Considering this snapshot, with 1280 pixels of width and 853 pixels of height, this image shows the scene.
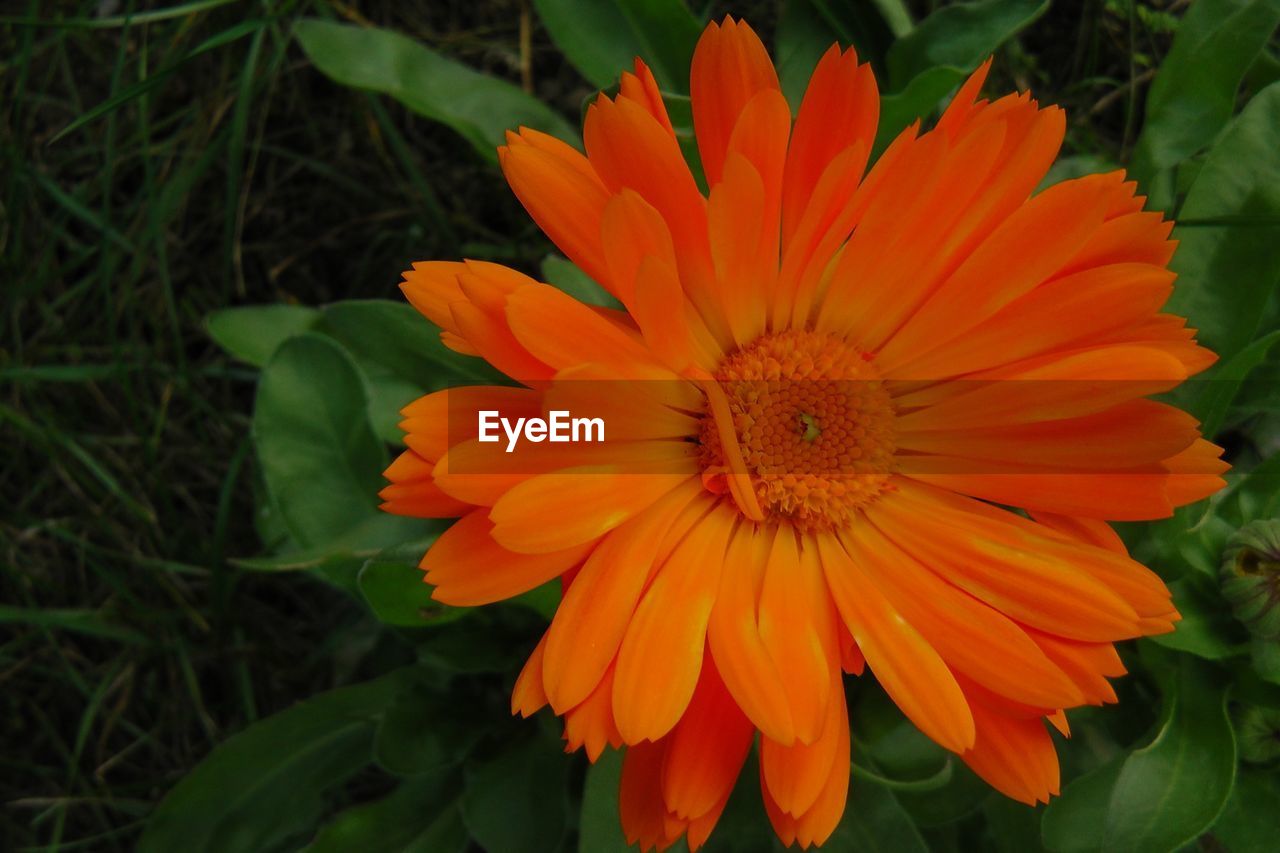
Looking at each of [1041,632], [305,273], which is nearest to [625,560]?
[1041,632]

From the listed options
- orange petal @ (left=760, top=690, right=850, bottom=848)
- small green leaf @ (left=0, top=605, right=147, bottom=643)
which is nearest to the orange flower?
orange petal @ (left=760, top=690, right=850, bottom=848)

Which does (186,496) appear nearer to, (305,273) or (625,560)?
(305,273)

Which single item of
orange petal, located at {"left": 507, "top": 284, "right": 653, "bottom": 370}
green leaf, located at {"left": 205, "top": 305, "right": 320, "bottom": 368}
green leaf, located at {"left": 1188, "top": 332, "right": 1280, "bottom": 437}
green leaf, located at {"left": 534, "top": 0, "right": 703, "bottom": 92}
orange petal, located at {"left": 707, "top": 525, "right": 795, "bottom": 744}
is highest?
green leaf, located at {"left": 534, "top": 0, "right": 703, "bottom": 92}

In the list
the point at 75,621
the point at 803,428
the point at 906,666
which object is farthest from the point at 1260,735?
the point at 75,621

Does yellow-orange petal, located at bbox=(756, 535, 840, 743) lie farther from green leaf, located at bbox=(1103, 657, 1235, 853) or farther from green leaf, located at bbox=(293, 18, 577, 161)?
green leaf, located at bbox=(293, 18, 577, 161)

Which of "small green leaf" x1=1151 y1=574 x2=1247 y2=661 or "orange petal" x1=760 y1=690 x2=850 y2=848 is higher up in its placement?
"orange petal" x1=760 y1=690 x2=850 y2=848

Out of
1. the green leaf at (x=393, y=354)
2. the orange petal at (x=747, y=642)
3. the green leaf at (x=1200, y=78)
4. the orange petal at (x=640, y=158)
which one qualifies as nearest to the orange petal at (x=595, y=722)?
the orange petal at (x=747, y=642)

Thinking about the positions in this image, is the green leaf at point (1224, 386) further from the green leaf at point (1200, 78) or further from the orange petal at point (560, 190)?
the orange petal at point (560, 190)
